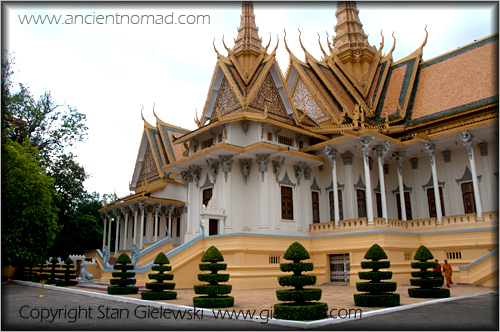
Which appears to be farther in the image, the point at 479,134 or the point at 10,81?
the point at 10,81

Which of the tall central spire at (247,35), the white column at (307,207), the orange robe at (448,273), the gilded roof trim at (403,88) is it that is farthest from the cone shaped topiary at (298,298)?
the tall central spire at (247,35)

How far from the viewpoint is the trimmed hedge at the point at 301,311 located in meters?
6.91

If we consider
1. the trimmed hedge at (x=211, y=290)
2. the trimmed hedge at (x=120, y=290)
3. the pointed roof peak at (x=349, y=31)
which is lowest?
the trimmed hedge at (x=120, y=290)

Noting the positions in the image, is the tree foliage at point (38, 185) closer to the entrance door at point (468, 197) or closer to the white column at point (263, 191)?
the white column at point (263, 191)

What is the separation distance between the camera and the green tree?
1585 cm

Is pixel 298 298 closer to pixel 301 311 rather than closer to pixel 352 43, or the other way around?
pixel 301 311

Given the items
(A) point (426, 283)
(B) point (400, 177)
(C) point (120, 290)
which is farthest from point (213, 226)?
(A) point (426, 283)

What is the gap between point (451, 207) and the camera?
18547 millimetres

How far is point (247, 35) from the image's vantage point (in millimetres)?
22625

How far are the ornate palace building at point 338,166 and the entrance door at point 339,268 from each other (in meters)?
0.05

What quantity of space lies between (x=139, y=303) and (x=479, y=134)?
1494cm

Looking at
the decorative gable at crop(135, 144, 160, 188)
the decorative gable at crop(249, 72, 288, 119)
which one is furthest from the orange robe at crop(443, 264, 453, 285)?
the decorative gable at crop(135, 144, 160, 188)

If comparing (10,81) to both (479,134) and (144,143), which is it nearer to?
(144,143)

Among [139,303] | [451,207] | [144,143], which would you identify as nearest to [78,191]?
[144,143]
